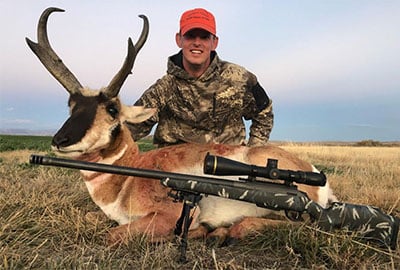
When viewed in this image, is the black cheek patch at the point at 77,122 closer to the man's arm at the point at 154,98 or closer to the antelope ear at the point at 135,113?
the antelope ear at the point at 135,113

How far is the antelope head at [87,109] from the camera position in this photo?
416 centimetres

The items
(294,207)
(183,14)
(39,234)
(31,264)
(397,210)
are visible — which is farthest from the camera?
(183,14)

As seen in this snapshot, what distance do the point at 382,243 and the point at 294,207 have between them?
2.94 ft

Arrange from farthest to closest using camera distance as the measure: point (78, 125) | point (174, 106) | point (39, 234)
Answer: point (174, 106) < point (78, 125) < point (39, 234)

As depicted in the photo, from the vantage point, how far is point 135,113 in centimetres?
497

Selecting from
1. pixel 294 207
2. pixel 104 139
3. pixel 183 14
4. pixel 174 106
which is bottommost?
pixel 294 207

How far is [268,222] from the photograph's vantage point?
13.5 ft

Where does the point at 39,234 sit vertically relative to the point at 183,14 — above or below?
below

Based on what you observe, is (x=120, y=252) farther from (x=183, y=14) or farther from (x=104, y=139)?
(x=183, y=14)

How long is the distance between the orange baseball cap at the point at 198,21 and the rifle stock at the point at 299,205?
12.0 ft

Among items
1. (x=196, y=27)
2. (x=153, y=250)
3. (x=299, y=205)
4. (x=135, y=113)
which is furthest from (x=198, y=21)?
(x=153, y=250)

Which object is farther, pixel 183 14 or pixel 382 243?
pixel 183 14

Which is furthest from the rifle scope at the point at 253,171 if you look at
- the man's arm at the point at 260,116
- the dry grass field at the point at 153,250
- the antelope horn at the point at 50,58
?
the man's arm at the point at 260,116

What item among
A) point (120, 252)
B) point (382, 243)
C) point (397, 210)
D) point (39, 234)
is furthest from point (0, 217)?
point (397, 210)
